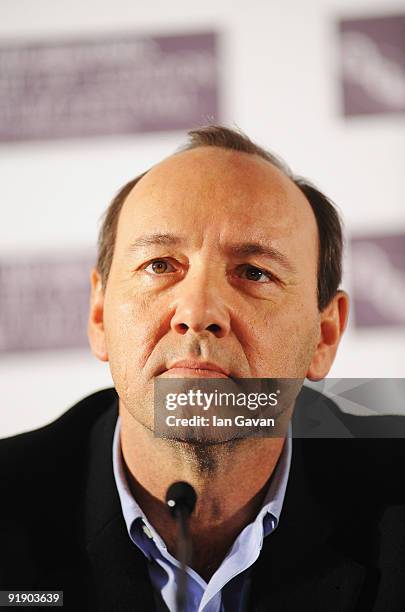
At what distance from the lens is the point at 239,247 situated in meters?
1.08

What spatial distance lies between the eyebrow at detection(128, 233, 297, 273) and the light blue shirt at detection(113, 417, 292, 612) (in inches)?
12.9

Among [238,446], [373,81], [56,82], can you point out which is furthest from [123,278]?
[373,81]

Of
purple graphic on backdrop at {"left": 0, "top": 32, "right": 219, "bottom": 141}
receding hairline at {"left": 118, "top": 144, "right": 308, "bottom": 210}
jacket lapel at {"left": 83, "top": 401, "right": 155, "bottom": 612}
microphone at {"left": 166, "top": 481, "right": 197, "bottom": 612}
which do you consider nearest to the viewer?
microphone at {"left": 166, "top": 481, "right": 197, "bottom": 612}

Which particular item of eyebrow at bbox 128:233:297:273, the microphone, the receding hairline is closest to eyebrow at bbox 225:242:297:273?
eyebrow at bbox 128:233:297:273

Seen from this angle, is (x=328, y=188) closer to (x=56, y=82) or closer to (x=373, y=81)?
(x=373, y=81)

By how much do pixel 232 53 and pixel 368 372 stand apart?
2.03 ft

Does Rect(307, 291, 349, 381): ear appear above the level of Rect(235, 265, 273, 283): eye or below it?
below

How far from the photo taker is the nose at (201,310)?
1042 millimetres

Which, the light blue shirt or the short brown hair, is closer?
the light blue shirt

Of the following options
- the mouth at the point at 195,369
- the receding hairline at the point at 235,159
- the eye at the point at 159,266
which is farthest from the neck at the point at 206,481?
the receding hairline at the point at 235,159

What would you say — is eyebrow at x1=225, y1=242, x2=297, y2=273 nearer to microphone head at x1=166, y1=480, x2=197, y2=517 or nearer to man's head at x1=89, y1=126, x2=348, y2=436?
man's head at x1=89, y1=126, x2=348, y2=436

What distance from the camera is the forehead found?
109 centimetres

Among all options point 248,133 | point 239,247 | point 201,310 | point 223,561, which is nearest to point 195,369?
point 201,310

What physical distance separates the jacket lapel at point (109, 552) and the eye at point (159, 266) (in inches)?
11.8
